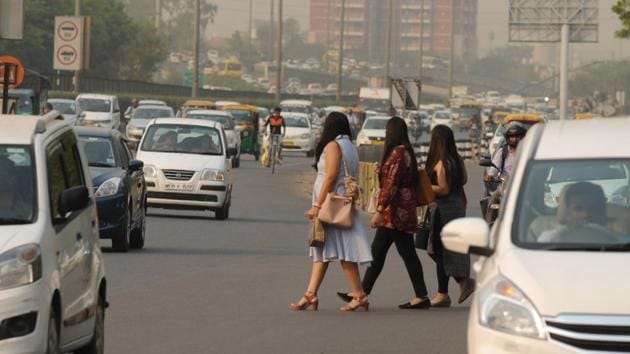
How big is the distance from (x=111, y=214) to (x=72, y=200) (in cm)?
1150

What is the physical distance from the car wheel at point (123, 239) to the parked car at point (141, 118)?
35743 millimetres

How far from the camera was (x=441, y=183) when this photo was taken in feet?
54.1

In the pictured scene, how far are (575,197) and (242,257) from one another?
1276cm

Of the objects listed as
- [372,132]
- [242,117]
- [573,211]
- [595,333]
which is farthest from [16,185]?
[372,132]

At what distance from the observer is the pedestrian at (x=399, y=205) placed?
16.2 meters

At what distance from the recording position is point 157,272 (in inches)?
774

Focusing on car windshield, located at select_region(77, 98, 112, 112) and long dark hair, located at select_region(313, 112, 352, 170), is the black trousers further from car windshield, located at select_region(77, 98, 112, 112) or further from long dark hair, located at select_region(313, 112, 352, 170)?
car windshield, located at select_region(77, 98, 112, 112)

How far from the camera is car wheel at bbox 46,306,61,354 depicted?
991 centimetres

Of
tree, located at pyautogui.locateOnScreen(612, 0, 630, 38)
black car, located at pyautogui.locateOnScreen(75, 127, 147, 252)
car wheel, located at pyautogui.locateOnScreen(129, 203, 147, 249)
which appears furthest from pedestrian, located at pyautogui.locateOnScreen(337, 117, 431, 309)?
tree, located at pyautogui.locateOnScreen(612, 0, 630, 38)

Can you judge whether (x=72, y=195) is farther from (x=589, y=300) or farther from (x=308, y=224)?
(x=308, y=224)

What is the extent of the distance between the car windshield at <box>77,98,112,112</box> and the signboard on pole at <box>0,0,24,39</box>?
38399 mm

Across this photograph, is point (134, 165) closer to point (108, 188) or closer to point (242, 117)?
point (108, 188)

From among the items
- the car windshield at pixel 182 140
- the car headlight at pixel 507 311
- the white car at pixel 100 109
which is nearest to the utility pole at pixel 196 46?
the white car at pixel 100 109

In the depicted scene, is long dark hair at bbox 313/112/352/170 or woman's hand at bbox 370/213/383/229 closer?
long dark hair at bbox 313/112/352/170
